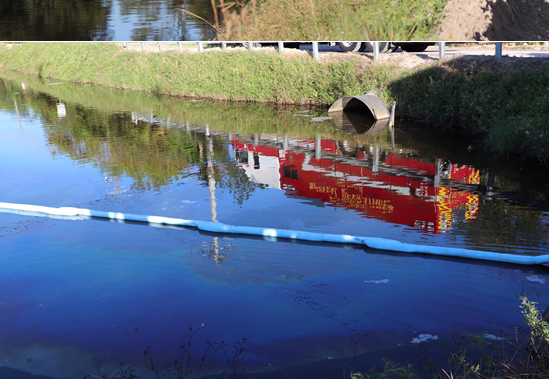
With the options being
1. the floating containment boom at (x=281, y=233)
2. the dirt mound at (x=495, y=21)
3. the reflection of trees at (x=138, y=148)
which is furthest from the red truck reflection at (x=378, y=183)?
the dirt mound at (x=495, y=21)

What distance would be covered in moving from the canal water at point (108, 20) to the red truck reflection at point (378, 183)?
6218 millimetres

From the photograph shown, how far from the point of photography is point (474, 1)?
2.06 metres

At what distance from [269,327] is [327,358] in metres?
0.80

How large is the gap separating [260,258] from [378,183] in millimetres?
4355

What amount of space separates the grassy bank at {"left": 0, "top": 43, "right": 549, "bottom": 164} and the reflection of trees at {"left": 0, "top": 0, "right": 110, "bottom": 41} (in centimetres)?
269

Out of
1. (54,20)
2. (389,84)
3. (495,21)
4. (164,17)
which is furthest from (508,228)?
(389,84)

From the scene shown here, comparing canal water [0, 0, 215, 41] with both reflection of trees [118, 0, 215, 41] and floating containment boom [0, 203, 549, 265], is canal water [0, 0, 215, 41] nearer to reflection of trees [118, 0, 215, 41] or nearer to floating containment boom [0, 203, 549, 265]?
reflection of trees [118, 0, 215, 41]

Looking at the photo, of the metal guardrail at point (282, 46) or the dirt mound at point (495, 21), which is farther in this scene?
the metal guardrail at point (282, 46)

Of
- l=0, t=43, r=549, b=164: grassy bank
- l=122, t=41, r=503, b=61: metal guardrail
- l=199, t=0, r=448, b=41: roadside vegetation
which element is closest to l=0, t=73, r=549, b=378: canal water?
l=0, t=43, r=549, b=164: grassy bank

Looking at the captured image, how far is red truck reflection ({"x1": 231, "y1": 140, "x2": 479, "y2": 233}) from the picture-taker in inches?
329

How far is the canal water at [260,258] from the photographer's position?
489cm

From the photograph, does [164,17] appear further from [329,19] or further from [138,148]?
[138,148]

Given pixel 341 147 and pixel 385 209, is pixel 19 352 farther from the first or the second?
pixel 341 147

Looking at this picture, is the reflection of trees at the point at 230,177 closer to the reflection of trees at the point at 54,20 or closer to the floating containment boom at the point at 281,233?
the floating containment boom at the point at 281,233
